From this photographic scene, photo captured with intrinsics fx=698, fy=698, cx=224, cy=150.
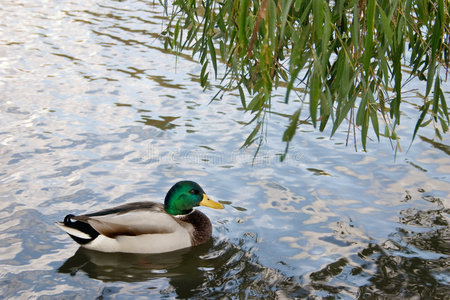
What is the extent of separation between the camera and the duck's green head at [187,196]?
18.9 ft

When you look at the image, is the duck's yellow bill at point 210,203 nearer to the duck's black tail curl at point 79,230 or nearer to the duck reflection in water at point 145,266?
the duck reflection in water at point 145,266

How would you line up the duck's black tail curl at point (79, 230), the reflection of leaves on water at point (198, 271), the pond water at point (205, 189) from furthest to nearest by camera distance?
1. the duck's black tail curl at point (79, 230)
2. the pond water at point (205, 189)
3. the reflection of leaves on water at point (198, 271)

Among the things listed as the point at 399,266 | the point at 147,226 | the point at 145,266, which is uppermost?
the point at 399,266

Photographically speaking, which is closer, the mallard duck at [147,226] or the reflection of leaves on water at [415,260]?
the reflection of leaves on water at [415,260]

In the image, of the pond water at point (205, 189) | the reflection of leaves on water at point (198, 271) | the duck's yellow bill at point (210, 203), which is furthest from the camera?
the duck's yellow bill at point (210, 203)

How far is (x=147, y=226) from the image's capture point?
5484 mm

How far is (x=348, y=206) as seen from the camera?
6.04 metres

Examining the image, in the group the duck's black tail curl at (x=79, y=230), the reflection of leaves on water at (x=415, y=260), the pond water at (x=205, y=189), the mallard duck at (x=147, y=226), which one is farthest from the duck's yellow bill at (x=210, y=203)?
the reflection of leaves on water at (x=415, y=260)

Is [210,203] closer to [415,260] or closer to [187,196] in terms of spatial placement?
[187,196]

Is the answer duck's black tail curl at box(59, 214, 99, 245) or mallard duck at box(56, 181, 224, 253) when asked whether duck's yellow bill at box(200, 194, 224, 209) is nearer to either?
mallard duck at box(56, 181, 224, 253)

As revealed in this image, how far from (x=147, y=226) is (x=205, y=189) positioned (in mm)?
1002

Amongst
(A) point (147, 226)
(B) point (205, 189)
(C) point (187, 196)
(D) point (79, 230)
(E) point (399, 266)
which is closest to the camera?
(E) point (399, 266)

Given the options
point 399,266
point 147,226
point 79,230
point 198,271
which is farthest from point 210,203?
point 399,266

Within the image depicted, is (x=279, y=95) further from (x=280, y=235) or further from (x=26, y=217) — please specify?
(x=26, y=217)
